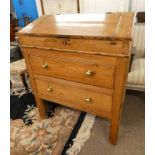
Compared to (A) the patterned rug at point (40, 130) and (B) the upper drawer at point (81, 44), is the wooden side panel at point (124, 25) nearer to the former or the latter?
(B) the upper drawer at point (81, 44)

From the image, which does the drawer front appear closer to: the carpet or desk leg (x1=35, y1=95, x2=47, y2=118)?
desk leg (x1=35, y1=95, x2=47, y2=118)

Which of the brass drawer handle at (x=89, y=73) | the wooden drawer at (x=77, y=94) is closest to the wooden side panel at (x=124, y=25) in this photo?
the brass drawer handle at (x=89, y=73)

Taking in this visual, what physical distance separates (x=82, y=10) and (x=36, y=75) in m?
1.12

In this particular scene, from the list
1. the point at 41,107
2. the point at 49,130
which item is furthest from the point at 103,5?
the point at 49,130

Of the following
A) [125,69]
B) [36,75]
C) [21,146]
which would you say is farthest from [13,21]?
[125,69]

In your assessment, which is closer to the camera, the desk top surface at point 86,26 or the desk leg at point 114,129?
the desk top surface at point 86,26

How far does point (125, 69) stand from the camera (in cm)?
→ 101

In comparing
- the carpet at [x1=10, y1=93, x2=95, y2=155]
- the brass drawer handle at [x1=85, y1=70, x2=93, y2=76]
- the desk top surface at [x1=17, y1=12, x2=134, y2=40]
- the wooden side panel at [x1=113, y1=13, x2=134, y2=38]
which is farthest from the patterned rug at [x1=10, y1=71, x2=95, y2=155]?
the wooden side panel at [x1=113, y1=13, x2=134, y2=38]

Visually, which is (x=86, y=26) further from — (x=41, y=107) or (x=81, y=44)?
(x=41, y=107)

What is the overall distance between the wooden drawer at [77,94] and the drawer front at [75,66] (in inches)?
2.1

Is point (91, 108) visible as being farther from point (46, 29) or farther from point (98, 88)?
point (46, 29)

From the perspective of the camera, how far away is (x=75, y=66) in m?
1.16

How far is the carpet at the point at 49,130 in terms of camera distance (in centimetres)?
143

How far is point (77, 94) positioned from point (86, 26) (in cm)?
54
